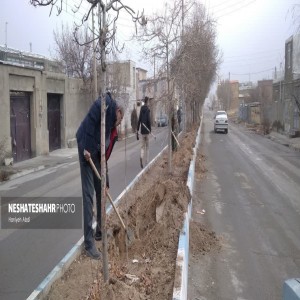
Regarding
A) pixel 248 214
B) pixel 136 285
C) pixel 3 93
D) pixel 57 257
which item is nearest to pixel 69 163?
pixel 3 93

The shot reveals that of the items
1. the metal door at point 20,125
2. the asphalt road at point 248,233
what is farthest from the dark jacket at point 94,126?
the metal door at point 20,125

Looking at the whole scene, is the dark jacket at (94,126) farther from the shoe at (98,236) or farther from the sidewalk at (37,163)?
the sidewalk at (37,163)

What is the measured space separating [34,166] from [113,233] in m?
10.4

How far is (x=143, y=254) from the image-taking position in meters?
5.30

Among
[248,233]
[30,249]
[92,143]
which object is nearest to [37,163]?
[30,249]

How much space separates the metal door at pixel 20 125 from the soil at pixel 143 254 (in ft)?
33.0

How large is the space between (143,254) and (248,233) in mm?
2711

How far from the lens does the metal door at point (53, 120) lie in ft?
70.3

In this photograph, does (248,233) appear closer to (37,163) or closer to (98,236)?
(98,236)

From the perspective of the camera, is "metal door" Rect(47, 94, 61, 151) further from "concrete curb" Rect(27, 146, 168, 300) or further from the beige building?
"concrete curb" Rect(27, 146, 168, 300)

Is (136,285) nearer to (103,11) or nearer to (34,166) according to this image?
(103,11)

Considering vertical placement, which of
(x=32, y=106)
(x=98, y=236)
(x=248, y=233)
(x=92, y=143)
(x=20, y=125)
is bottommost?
(x=248, y=233)

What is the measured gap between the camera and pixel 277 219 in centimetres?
827

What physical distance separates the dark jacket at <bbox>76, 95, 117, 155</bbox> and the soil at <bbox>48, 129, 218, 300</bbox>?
1.30 metres
